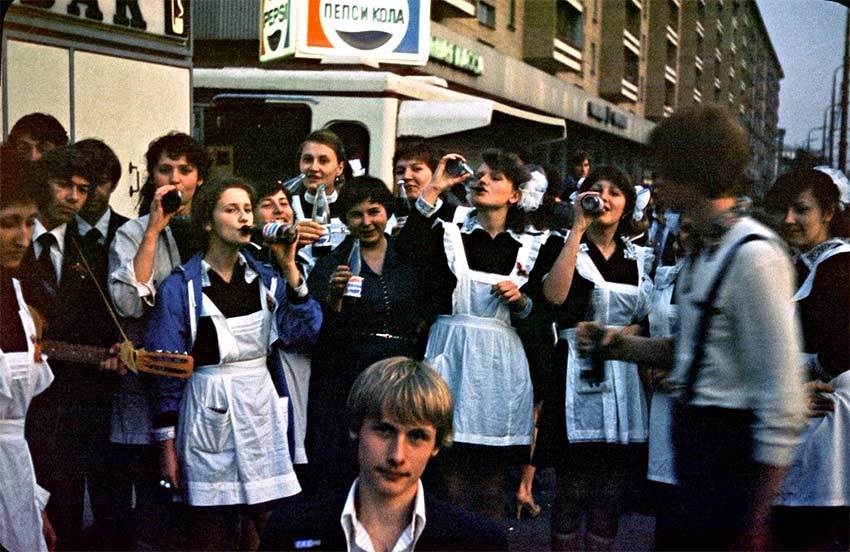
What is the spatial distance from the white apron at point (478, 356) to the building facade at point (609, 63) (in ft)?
2.18

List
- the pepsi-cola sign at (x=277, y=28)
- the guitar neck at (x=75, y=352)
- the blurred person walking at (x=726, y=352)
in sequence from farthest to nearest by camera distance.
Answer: the pepsi-cola sign at (x=277, y=28) → the guitar neck at (x=75, y=352) → the blurred person walking at (x=726, y=352)

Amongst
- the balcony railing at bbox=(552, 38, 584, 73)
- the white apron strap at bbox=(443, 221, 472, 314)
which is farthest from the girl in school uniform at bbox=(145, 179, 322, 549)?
the balcony railing at bbox=(552, 38, 584, 73)

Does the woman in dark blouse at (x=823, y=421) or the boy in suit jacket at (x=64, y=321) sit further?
the boy in suit jacket at (x=64, y=321)

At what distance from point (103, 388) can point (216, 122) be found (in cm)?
185

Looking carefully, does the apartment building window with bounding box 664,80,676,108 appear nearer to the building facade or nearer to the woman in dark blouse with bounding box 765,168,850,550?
the building facade

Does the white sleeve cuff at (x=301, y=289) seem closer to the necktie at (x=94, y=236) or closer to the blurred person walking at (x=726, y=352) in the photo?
the necktie at (x=94, y=236)

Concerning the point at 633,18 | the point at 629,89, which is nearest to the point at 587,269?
the point at 629,89

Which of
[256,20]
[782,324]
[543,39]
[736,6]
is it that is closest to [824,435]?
[782,324]

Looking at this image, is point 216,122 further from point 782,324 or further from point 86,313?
point 782,324

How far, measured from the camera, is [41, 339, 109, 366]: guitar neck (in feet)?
12.2

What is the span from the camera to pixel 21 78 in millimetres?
3918

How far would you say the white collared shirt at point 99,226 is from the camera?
3.83 metres

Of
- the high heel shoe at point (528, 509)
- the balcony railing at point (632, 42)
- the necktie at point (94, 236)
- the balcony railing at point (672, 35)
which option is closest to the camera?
the necktie at point (94, 236)

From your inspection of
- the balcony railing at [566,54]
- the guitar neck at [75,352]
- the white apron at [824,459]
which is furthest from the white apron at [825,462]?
the guitar neck at [75,352]
